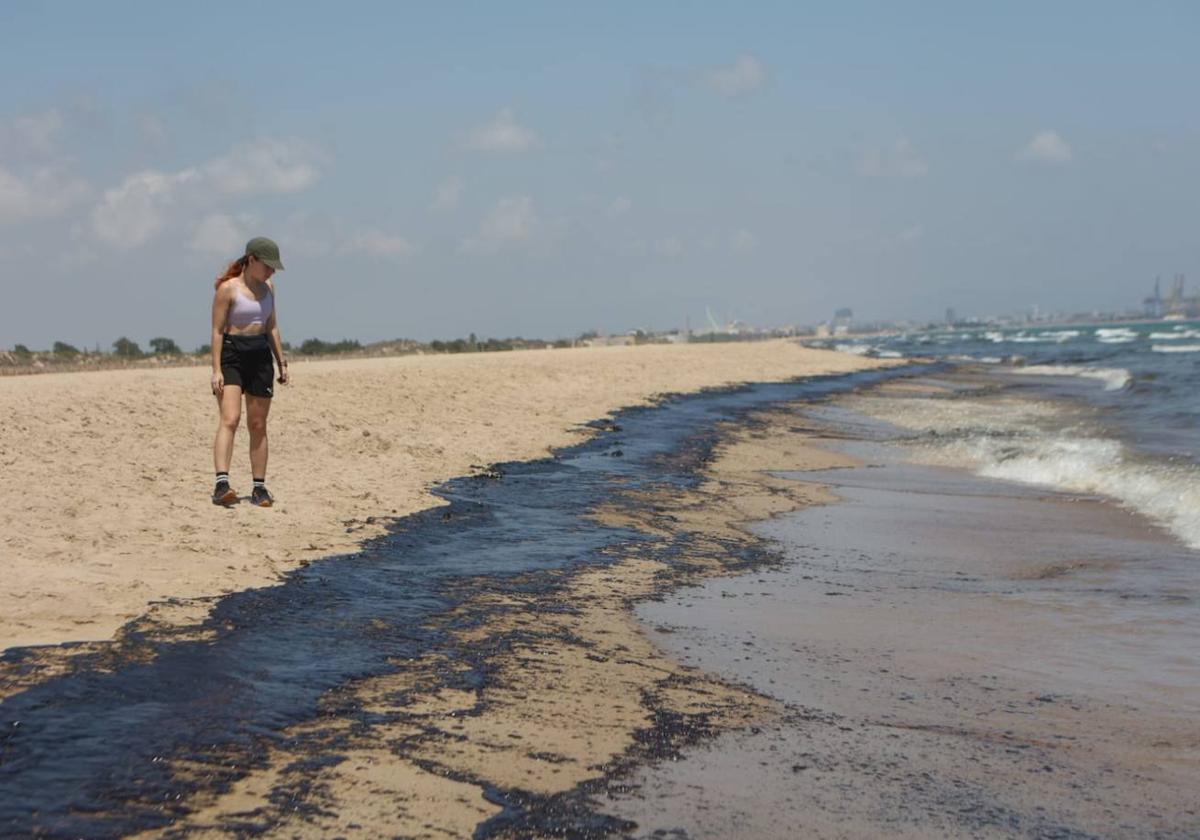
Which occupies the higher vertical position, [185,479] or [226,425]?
[226,425]

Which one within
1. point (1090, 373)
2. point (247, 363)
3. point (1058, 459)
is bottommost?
point (1090, 373)

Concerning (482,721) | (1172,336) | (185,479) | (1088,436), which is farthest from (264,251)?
(1172,336)

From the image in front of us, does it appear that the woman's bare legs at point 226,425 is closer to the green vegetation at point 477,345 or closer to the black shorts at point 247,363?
the black shorts at point 247,363

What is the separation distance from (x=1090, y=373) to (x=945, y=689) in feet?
124

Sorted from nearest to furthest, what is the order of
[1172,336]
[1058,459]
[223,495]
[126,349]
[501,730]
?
1. [501,730]
2. [223,495]
3. [1058,459]
4. [126,349]
5. [1172,336]

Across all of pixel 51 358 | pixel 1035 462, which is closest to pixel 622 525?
pixel 1035 462

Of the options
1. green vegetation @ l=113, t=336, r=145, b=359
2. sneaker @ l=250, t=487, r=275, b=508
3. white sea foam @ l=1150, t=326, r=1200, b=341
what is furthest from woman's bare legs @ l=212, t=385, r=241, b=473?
white sea foam @ l=1150, t=326, r=1200, b=341

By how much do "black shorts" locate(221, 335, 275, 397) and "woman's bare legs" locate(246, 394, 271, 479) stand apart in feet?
0.19

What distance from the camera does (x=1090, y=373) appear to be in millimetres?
38344

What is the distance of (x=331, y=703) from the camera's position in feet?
12.1

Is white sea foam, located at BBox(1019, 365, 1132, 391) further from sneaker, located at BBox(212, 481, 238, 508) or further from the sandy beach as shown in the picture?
sneaker, located at BBox(212, 481, 238, 508)

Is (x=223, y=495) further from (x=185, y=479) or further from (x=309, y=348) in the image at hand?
(x=309, y=348)

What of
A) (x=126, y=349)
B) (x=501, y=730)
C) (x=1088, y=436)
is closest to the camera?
(x=501, y=730)

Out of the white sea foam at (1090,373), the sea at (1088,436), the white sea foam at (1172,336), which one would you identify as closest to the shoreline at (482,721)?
the sea at (1088,436)
